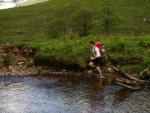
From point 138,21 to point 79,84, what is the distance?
109 ft

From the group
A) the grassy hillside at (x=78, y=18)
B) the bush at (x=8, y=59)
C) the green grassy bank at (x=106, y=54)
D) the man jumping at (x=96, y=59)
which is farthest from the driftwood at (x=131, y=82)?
the grassy hillside at (x=78, y=18)

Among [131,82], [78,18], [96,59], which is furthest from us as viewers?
[78,18]

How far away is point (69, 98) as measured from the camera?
29859mm

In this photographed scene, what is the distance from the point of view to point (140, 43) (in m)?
39.6

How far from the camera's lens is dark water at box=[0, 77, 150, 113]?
27203 millimetres

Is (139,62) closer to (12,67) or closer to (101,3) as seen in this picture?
(12,67)

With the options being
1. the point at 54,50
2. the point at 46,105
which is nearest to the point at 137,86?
the point at 46,105

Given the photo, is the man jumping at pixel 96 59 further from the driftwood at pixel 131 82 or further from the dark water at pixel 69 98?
the driftwood at pixel 131 82

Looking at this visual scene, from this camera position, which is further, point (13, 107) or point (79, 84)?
point (79, 84)

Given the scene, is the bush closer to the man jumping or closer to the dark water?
the dark water

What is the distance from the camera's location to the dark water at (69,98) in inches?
1071

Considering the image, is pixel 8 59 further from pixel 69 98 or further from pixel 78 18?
pixel 69 98

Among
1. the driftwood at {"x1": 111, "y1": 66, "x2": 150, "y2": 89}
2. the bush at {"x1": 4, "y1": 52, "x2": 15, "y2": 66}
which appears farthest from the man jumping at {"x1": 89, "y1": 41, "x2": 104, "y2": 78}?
the bush at {"x1": 4, "y1": 52, "x2": 15, "y2": 66}

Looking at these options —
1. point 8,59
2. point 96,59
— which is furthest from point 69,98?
point 8,59
